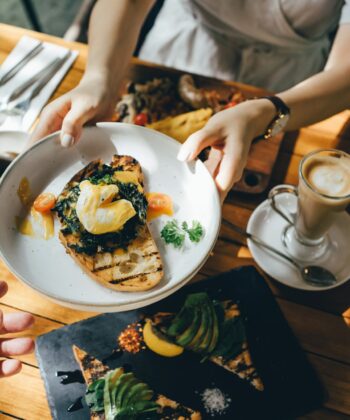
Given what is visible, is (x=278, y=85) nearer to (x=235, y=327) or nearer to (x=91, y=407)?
(x=235, y=327)

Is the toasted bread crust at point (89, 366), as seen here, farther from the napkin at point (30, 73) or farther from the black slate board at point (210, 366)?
the napkin at point (30, 73)

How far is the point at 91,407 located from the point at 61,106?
925 millimetres

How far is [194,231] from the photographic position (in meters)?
1.14

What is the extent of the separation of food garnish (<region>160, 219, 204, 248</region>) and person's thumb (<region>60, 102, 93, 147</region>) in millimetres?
391

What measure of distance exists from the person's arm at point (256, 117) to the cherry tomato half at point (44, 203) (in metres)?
0.40

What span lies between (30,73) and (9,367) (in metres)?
1.22

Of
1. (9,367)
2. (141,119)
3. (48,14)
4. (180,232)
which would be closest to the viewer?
(9,367)

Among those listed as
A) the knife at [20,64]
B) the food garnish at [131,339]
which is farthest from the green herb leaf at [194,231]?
the knife at [20,64]

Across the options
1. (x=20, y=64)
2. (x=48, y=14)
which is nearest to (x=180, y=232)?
(x=20, y=64)

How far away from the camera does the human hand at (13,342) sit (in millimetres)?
1069

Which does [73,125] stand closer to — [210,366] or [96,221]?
[96,221]

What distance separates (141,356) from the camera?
118cm

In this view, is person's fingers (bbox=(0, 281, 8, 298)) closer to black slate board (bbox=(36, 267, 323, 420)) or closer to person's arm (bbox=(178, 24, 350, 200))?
black slate board (bbox=(36, 267, 323, 420))

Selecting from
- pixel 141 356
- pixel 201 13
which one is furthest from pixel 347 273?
pixel 201 13
